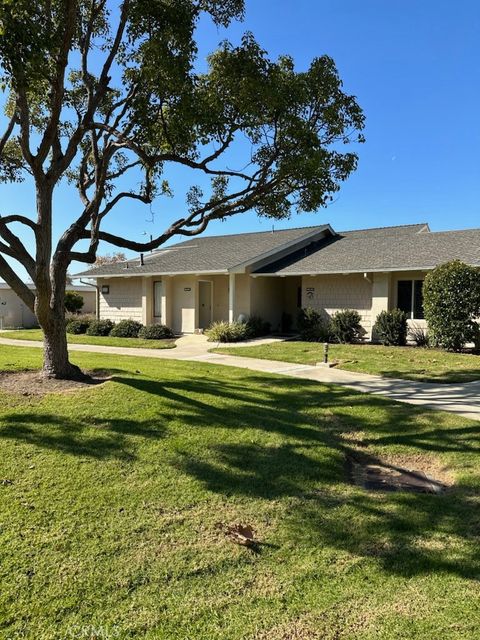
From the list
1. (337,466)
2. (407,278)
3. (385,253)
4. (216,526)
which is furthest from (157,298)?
(216,526)

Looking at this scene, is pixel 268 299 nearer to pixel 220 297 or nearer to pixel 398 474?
pixel 220 297

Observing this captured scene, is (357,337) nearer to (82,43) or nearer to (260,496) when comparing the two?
(82,43)

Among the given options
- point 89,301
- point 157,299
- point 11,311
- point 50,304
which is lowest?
point 50,304

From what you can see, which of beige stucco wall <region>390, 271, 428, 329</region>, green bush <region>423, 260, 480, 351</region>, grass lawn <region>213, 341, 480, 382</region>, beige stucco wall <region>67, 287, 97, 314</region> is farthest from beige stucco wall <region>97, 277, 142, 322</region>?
green bush <region>423, 260, 480, 351</region>

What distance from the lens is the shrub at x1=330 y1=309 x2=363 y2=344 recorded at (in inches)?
692

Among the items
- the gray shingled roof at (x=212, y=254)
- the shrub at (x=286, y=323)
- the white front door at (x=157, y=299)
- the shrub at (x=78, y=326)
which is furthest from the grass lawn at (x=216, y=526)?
the shrub at (x=78, y=326)

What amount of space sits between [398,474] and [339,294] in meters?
14.1

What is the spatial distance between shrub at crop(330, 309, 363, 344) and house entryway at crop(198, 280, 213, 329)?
6.38 metres

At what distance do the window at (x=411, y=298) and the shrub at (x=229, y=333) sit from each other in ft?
19.4

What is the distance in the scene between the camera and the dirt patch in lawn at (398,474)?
5.05m

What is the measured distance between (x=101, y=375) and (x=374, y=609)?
6.73m

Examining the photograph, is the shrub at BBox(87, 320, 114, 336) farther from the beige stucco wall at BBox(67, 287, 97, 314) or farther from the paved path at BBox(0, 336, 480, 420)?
the beige stucco wall at BBox(67, 287, 97, 314)

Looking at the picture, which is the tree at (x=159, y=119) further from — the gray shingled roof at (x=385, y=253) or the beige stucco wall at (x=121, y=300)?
the beige stucco wall at (x=121, y=300)

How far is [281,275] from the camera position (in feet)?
64.1
